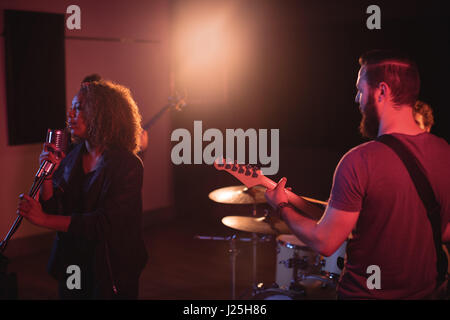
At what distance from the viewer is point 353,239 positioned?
1.59 m

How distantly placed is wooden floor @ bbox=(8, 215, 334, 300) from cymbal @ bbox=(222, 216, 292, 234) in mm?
376

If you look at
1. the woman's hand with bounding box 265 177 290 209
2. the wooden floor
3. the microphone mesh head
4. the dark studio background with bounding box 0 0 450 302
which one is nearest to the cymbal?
the wooden floor

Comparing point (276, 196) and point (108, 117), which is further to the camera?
point (108, 117)

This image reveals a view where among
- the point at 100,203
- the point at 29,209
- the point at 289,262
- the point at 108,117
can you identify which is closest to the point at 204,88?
the point at 289,262

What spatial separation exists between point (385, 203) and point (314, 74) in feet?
13.2

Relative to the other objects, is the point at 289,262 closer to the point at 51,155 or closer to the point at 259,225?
the point at 259,225

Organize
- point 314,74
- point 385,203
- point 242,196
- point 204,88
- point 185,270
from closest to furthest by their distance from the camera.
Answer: point 385,203, point 242,196, point 185,270, point 314,74, point 204,88

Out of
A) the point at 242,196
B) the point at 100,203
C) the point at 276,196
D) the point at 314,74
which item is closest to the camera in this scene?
the point at 276,196

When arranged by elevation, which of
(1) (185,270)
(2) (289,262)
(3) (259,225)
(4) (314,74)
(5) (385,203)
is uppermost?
(4) (314,74)

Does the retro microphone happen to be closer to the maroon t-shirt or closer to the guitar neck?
the guitar neck

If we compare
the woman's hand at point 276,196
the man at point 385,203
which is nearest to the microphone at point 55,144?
the woman's hand at point 276,196

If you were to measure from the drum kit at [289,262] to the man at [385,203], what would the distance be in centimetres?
118

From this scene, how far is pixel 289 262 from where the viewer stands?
131 inches
